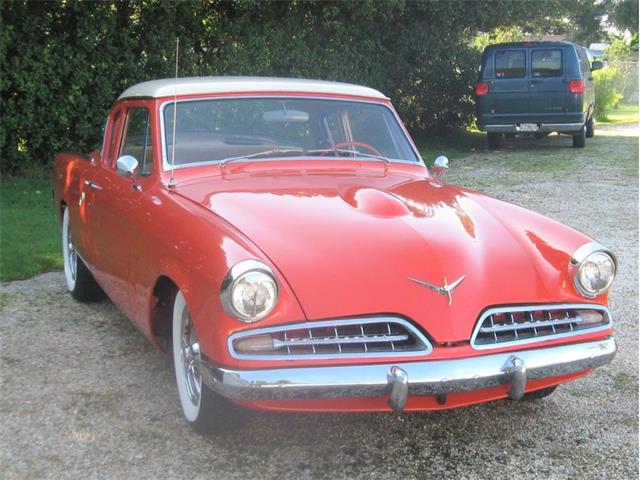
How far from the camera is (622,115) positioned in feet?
83.7

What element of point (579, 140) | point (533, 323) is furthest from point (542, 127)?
point (533, 323)

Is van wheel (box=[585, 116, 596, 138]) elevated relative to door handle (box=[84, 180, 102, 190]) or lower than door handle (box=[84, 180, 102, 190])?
lower

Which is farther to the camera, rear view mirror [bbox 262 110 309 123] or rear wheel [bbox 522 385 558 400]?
rear view mirror [bbox 262 110 309 123]

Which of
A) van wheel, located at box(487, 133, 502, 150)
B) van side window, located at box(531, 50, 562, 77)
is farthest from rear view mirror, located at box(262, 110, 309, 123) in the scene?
van wheel, located at box(487, 133, 502, 150)

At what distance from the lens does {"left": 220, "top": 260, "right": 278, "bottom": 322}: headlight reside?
2969 millimetres

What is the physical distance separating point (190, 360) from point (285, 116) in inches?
63.5

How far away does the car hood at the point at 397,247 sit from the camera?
3.06 meters

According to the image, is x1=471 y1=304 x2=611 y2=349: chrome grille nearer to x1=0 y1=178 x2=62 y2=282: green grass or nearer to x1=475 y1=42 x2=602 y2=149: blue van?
x1=0 y1=178 x2=62 y2=282: green grass

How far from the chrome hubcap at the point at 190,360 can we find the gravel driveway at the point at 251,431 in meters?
0.19

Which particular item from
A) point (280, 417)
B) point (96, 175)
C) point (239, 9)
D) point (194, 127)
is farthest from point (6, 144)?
point (280, 417)

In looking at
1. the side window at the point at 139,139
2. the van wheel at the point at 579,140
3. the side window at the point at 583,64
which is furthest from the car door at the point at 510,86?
the side window at the point at 139,139

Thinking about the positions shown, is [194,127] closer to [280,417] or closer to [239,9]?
[280,417]

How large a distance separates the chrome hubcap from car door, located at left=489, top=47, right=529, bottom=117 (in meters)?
11.8

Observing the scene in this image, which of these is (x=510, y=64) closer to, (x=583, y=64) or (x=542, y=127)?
(x=542, y=127)
